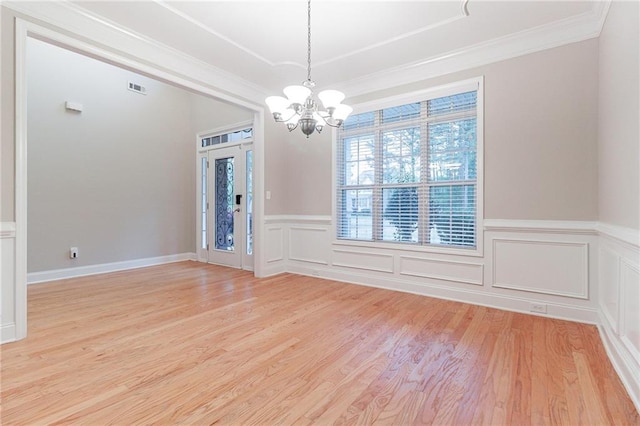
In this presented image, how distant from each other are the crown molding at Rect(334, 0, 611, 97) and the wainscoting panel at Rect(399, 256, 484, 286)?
2.22m

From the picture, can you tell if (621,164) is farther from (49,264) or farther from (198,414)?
(49,264)

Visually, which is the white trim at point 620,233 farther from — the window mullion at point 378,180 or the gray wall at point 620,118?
the window mullion at point 378,180

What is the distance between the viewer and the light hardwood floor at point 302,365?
1637 mm

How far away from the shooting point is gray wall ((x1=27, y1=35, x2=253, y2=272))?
450 cm

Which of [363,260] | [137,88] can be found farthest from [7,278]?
[137,88]

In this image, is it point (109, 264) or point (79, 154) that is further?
point (109, 264)

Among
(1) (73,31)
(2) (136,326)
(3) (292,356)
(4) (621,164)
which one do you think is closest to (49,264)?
(2) (136,326)

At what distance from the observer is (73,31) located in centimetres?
282

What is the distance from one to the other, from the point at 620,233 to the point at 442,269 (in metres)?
1.80

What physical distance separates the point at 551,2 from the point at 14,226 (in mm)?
4809

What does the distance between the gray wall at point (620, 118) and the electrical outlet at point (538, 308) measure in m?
0.97

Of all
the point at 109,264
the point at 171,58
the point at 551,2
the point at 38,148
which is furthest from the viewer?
the point at 109,264

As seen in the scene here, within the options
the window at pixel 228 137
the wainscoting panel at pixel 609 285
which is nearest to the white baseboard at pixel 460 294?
the wainscoting panel at pixel 609 285

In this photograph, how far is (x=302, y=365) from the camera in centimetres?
213
